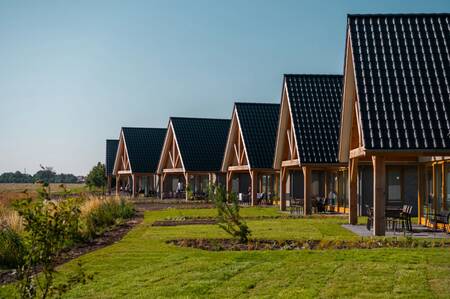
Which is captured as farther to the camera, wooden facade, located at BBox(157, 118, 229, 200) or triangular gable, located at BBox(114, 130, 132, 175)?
triangular gable, located at BBox(114, 130, 132, 175)

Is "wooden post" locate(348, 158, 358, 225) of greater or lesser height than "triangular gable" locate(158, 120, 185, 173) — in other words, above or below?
below

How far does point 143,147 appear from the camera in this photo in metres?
53.2

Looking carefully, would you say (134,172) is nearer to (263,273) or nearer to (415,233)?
(415,233)

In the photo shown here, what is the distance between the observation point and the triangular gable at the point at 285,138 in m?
28.0

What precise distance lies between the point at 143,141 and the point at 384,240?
134 ft

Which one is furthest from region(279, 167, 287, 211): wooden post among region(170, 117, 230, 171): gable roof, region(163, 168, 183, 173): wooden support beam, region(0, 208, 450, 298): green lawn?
region(0, 208, 450, 298): green lawn

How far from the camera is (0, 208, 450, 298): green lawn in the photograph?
9.09 m

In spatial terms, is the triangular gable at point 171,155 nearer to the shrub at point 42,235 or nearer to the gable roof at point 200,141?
the gable roof at point 200,141

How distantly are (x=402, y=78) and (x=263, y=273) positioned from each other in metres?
8.94

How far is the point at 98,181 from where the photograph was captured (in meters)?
58.1

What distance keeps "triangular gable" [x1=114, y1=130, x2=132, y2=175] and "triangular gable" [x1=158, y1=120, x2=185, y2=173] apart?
4.24m

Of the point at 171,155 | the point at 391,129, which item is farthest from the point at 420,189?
the point at 171,155

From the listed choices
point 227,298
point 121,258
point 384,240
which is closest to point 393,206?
point 384,240

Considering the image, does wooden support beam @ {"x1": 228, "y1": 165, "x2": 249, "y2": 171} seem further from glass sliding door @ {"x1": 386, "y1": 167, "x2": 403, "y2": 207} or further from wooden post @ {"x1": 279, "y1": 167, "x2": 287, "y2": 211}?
glass sliding door @ {"x1": 386, "y1": 167, "x2": 403, "y2": 207}
